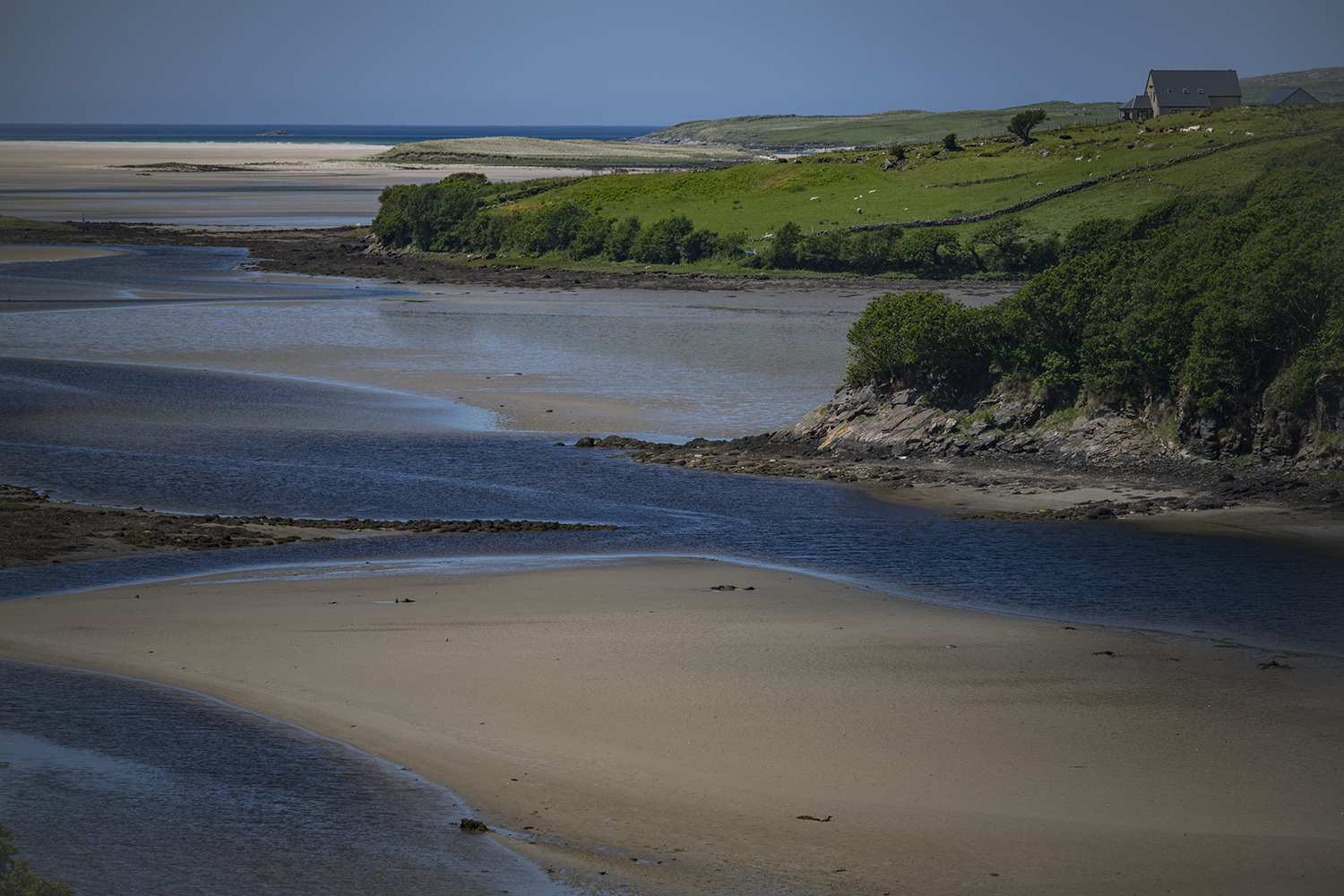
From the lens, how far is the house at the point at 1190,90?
119 metres

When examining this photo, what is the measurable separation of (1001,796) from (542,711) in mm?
5494

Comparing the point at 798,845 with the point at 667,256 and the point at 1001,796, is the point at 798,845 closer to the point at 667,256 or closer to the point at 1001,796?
the point at 1001,796

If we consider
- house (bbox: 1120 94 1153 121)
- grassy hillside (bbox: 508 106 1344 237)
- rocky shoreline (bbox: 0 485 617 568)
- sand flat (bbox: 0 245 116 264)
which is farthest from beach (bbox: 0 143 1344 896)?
house (bbox: 1120 94 1153 121)

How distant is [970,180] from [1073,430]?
214ft

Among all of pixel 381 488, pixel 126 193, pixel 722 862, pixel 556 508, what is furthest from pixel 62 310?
pixel 126 193

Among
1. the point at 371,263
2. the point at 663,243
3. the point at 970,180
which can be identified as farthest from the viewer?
the point at 371,263

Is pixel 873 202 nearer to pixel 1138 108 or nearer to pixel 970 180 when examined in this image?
pixel 970 180

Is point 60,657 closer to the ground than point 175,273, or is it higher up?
closer to the ground

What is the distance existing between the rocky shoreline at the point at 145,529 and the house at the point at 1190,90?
364 feet

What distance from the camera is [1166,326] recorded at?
102 ft

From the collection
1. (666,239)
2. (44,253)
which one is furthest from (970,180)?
(44,253)

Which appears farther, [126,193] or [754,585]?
[126,193]

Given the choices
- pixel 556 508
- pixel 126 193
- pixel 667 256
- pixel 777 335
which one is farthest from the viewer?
pixel 126 193

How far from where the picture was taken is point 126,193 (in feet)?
499
